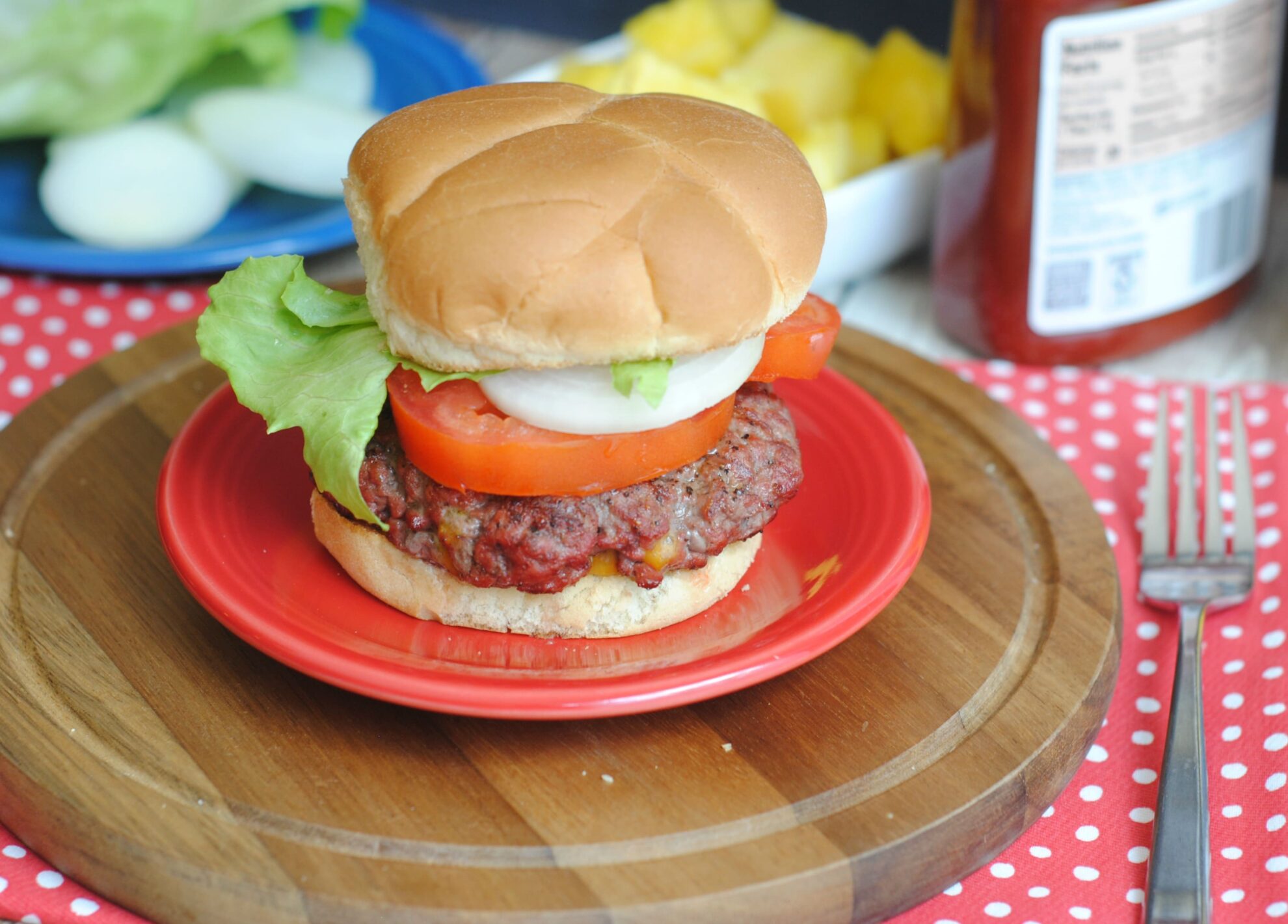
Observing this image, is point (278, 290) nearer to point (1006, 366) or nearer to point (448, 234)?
point (448, 234)

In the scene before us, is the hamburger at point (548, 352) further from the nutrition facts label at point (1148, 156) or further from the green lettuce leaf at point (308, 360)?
the nutrition facts label at point (1148, 156)

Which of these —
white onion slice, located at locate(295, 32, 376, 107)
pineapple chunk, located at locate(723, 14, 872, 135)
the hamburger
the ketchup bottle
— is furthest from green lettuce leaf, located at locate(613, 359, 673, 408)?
white onion slice, located at locate(295, 32, 376, 107)

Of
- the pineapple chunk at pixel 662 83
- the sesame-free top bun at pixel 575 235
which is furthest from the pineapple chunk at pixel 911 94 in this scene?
the sesame-free top bun at pixel 575 235

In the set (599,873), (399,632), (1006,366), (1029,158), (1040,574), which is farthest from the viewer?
(1006,366)

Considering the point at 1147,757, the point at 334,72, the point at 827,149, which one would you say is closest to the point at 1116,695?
the point at 1147,757

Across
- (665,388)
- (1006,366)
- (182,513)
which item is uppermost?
(665,388)

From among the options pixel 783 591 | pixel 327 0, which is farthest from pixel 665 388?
pixel 327 0

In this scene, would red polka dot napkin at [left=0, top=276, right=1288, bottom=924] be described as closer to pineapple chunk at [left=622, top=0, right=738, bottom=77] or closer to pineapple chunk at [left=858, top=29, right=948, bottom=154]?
pineapple chunk at [left=858, top=29, right=948, bottom=154]
